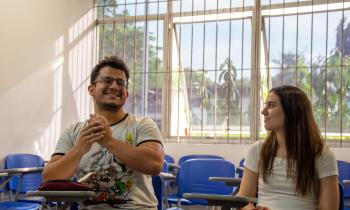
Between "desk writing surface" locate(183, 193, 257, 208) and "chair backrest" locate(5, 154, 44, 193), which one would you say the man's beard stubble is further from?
"chair backrest" locate(5, 154, 44, 193)

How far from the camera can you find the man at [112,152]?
174 centimetres

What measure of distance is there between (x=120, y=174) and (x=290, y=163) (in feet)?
2.54

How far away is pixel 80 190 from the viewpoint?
1528mm

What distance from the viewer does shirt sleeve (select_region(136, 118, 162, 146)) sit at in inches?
73.1

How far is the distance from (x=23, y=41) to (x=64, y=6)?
93 centimetres

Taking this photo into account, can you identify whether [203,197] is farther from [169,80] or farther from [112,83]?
[169,80]

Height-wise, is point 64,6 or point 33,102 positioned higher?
point 64,6

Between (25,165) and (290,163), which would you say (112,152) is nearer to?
(290,163)

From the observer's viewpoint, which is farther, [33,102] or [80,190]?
[33,102]

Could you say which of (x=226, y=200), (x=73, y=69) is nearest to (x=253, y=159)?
(x=226, y=200)

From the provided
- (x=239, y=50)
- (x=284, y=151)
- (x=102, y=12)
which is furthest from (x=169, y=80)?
(x=284, y=151)

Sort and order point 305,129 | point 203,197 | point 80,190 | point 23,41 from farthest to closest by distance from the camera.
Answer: point 23,41, point 305,129, point 203,197, point 80,190

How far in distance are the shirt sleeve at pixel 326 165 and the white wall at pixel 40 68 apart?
3489mm

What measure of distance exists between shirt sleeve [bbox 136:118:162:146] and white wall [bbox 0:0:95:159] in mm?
3084
